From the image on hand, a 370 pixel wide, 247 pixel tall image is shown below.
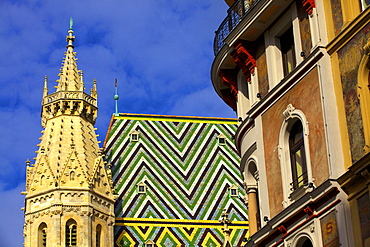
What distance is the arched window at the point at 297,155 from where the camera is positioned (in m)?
16.8

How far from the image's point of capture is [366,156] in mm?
14508

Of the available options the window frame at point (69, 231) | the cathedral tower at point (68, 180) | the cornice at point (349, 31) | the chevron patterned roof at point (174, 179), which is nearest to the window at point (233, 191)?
the chevron patterned roof at point (174, 179)

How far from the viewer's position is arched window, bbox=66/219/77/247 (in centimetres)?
3838

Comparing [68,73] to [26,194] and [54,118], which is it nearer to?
[54,118]

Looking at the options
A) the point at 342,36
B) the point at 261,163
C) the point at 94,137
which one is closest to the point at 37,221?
the point at 94,137

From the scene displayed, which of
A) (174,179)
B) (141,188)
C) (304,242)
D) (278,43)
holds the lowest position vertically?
(304,242)

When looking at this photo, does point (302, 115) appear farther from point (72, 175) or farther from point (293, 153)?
point (72, 175)

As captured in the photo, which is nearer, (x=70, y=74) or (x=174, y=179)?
(x=70, y=74)

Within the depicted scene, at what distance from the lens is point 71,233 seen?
38.5 metres

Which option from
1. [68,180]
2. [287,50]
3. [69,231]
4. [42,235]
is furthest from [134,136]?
[287,50]

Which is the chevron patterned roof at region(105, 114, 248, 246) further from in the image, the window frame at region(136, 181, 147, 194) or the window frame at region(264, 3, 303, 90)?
the window frame at region(264, 3, 303, 90)

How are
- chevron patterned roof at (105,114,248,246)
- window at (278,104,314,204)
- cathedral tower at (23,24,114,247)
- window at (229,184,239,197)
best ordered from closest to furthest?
1. window at (278,104,314,204)
2. cathedral tower at (23,24,114,247)
3. chevron patterned roof at (105,114,248,246)
4. window at (229,184,239,197)

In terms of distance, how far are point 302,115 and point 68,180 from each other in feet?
77.3

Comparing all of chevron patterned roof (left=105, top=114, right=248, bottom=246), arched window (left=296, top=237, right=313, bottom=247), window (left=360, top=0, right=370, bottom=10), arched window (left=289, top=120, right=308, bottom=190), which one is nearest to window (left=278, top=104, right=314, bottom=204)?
arched window (left=289, top=120, right=308, bottom=190)
